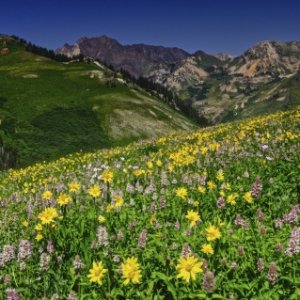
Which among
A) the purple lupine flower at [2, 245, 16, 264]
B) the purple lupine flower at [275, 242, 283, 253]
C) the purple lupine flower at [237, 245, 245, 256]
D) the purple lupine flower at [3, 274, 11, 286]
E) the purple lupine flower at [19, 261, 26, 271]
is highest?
the purple lupine flower at [275, 242, 283, 253]

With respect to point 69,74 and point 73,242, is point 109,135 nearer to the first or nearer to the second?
point 69,74

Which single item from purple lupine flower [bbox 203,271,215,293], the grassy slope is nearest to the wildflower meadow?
purple lupine flower [bbox 203,271,215,293]

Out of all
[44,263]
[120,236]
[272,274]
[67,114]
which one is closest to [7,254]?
[44,263]

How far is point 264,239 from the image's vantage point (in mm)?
5535

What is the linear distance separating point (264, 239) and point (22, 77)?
126 metres

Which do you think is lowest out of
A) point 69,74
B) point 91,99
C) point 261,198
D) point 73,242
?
point 73,242

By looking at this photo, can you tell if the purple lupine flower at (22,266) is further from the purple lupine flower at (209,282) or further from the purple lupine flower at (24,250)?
the purple lupine flower at (209,282)

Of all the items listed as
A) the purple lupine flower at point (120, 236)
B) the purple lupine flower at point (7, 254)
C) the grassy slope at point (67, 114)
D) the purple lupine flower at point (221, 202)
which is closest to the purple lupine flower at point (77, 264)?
the purple lupine flower at point (120, 236)

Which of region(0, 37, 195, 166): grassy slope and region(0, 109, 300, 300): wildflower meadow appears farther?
region(0, 37, 195, 166): grassy slope

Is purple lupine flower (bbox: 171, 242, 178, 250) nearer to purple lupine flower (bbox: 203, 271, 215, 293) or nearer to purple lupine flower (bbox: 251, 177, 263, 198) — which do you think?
purple lupine flower (bbox: 203, 271, 215, 293)

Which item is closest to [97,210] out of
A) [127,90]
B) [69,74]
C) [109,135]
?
[109,135]

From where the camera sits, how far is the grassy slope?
8038 cm

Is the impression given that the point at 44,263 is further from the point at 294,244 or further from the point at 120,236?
the point at 294,244

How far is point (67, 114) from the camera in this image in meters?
97.7
